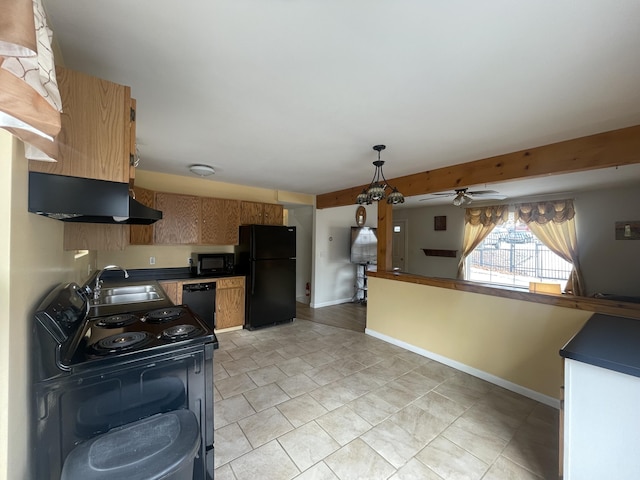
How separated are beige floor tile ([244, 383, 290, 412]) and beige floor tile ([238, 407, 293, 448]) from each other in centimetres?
8

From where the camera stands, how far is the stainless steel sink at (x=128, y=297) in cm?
238

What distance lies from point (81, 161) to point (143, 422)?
1.14 meters

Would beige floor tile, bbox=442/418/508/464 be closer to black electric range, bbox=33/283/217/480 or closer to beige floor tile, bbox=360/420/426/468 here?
beige floor tile, bbox=360/420/426/468

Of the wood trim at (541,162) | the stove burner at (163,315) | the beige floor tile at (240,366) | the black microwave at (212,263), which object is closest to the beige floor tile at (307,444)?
the beige floor tile at (240,366)

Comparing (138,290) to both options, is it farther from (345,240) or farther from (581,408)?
(345,240)

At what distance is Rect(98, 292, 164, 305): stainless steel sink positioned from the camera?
2376 millimetres

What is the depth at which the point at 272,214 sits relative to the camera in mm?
4516

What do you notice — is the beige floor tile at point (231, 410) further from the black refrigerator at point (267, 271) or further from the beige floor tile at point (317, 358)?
the black refrigerator at point (267, 271)

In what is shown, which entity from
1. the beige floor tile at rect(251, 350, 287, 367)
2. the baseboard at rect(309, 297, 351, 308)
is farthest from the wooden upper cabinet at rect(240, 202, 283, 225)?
the beige floor tile at rect(251, 350, 287, 367)

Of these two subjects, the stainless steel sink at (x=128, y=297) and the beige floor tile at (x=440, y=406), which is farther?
the stainless steel sink at (x=128, y=297)

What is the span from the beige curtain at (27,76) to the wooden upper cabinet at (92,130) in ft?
1.24

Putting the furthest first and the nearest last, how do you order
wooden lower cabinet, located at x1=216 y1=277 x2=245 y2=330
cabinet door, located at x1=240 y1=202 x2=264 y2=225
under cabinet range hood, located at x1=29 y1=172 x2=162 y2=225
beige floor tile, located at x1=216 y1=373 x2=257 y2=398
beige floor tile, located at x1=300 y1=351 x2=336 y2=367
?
cabinet door, located at x1=240 y1=202 x2=264 y2=225
wooden lower cabinet, located at x1=216 y1=277 x2=245 y2=330
beige floor tile, located at x1=300 y1=351 x2=336 y2=367
beige floor tile, located at x1=216 y1=373 x2=257 y2=398
under cabinet range hood, located at x1=29 y1=172 x2=162 y2=225

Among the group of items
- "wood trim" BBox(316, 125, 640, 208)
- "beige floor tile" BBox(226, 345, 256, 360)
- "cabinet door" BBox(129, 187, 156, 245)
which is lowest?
"beige floor tile" BBox(226, 345, 256, 360)

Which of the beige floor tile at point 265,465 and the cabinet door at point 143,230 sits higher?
the cabinet door at point 143,230
